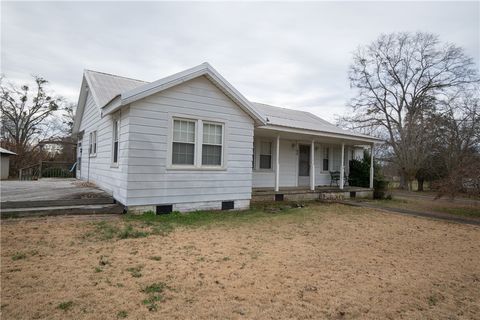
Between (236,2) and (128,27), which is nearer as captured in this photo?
(236,2)

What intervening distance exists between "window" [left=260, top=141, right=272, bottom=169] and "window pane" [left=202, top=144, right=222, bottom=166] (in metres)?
4.28

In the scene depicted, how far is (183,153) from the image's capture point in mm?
8148

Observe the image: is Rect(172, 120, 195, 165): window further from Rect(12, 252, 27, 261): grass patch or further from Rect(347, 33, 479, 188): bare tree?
Rect(347, 33, 479, 188): bare tree

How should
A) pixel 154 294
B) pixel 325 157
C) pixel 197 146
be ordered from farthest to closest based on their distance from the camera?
pixel 325 157 < pixel 197 146 < pixel 154 294

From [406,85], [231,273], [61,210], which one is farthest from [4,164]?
[406,85]

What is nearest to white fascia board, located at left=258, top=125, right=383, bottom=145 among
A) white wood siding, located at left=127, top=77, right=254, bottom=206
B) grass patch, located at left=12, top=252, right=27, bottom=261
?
white wood siding, located at left=127, top=77, right=254, bottom=206

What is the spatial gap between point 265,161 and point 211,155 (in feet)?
15.5

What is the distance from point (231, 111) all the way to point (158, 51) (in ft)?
24.4

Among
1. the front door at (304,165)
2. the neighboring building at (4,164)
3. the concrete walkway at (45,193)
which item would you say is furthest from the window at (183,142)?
the neighboring building at (4,164)

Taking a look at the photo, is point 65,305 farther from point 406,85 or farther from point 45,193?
point 406,85

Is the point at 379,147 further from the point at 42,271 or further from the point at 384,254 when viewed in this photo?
the point at 42,271

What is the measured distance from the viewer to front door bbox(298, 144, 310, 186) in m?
14.2

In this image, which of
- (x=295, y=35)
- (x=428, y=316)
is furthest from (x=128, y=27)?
(x=428, y=316)

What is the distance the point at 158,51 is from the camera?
13977 mm
